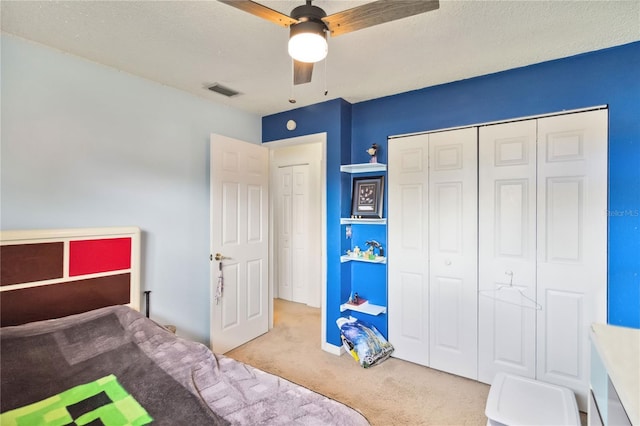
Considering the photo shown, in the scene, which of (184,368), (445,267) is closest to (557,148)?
(445,267)

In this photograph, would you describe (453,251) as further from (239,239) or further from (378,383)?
(239,239)

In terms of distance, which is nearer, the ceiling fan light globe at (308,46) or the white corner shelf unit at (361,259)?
the ceiling fan light globe at (308,46)

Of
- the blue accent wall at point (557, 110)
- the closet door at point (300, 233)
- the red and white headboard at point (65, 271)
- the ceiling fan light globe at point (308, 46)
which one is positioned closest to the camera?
the ceiling fan light globe at point (308, 46)

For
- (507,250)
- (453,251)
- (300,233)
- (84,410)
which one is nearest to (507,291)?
(507,250)

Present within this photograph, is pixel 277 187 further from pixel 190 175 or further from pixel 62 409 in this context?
pixel 62 409

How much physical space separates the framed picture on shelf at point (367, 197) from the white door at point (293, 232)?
4.93 feet

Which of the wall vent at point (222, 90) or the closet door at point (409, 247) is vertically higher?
the wall vent at point (222, 90)

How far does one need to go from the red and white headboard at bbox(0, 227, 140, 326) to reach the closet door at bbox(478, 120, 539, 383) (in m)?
2.72

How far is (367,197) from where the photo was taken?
9.82ft

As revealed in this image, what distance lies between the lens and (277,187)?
475 cm

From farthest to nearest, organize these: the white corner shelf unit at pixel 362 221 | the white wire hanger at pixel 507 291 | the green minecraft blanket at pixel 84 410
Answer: the white corner shelf unit at pixel 362 221
the white wire hanger at pixel 507 291
the green minecraft blanket at pixel 84 410

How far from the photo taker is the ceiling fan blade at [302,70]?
1.62m

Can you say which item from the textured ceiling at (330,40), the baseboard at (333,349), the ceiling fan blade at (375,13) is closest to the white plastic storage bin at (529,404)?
the baseboard at (333,349)

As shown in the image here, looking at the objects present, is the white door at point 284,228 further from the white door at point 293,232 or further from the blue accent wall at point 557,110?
the blue accent wall at point 557,110
